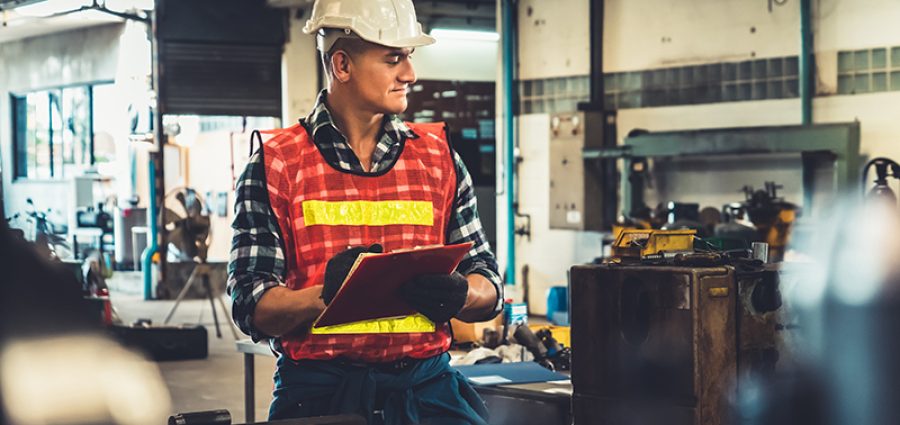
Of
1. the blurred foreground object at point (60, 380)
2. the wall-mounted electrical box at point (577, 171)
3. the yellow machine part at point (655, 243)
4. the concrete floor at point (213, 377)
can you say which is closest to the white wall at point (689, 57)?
the wall-mounted electrical box at point (577, 171)

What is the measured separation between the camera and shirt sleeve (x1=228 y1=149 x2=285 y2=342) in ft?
7.52

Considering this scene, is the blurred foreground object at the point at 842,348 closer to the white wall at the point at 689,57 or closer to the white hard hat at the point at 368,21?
the white hard hat at the point at 368,21

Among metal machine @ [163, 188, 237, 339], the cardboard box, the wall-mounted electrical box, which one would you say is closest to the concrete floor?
metal machine @ [163, 188, 237, 339]

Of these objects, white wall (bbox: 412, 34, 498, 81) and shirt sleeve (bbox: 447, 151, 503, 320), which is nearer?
shirt sleeve (bbox: 447, 151, 503, 320)

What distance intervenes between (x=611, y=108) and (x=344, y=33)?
7763 millimetres

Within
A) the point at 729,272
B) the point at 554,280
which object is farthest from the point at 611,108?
the point at 729,272

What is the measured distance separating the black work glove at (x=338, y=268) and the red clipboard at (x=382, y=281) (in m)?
0.02

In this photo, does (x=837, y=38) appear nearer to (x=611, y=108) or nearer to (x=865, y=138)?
(x=865, y=138)

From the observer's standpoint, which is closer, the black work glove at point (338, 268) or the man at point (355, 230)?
the black work glove at point (338, 268)

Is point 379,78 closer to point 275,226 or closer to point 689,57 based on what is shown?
point 275,226

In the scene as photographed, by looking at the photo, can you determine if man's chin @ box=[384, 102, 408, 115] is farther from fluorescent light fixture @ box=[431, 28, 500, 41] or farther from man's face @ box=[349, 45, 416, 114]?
fluorescent light fixture @ box=[431, 28, 500, 41]

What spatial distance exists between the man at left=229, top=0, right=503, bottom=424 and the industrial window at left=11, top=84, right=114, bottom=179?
1450 centimetres

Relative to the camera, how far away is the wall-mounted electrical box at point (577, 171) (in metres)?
9.73

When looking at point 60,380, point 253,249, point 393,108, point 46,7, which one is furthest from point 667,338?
point 46,7
